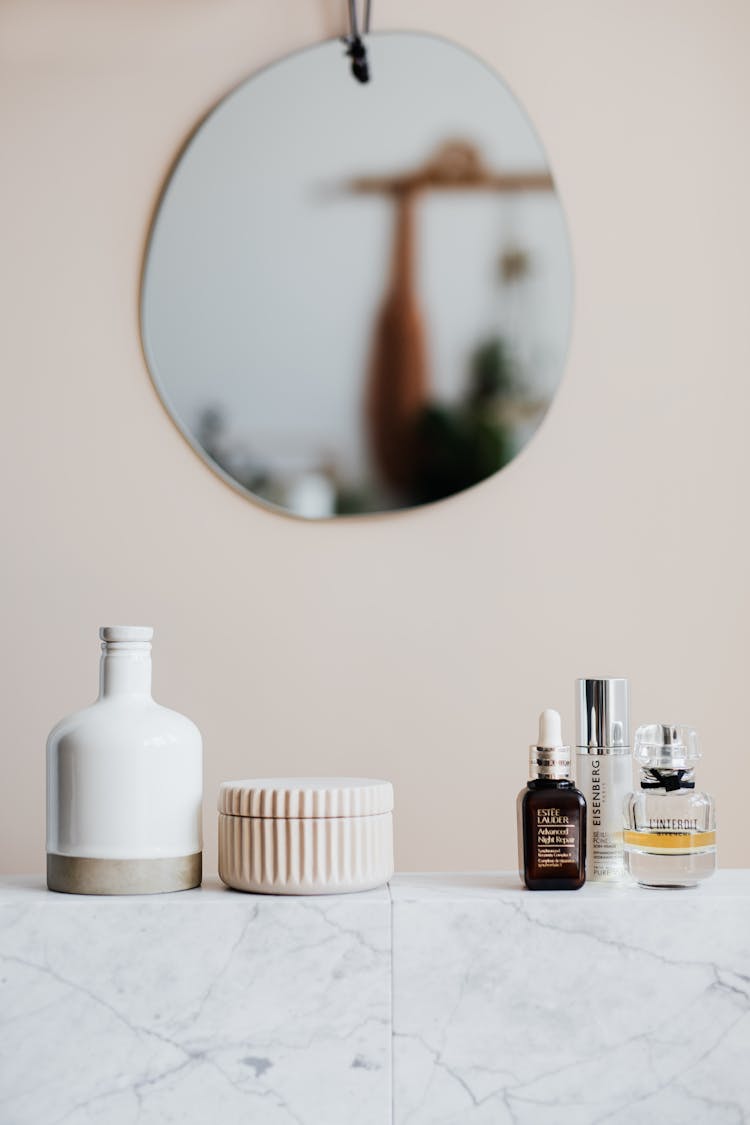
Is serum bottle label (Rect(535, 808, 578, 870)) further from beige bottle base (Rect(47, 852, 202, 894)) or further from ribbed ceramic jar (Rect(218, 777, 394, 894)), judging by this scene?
beige bottle base (Rect(47, 852, 202, 894))

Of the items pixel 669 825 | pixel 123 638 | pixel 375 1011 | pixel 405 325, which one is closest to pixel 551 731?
pixel 669 825

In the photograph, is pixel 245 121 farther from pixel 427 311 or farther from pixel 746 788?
pixel 746 788

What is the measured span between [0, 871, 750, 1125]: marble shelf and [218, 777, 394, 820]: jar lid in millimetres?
66

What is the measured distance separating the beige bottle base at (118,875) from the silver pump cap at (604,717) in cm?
34

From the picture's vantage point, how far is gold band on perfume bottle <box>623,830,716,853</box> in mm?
840

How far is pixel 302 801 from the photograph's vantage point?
2.71 feet

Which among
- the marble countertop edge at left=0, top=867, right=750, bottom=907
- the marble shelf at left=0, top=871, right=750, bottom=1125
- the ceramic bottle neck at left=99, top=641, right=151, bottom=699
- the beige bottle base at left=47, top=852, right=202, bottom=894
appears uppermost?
the ceramic bottle neck at left=99, top=641, right=151, bottom=699

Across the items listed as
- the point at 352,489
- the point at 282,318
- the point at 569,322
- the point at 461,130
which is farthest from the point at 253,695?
the point at 461,130

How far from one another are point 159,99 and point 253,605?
55 cm

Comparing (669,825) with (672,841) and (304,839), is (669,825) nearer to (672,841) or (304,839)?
(672,841)

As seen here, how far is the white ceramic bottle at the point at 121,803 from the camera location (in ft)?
2.71

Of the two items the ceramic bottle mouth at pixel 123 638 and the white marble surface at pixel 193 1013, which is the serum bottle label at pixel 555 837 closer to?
the white marble surface at pixel 193 1013

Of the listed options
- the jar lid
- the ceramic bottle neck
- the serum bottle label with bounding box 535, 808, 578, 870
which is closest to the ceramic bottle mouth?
the ceramic bottle neck

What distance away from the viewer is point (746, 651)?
112 cm
